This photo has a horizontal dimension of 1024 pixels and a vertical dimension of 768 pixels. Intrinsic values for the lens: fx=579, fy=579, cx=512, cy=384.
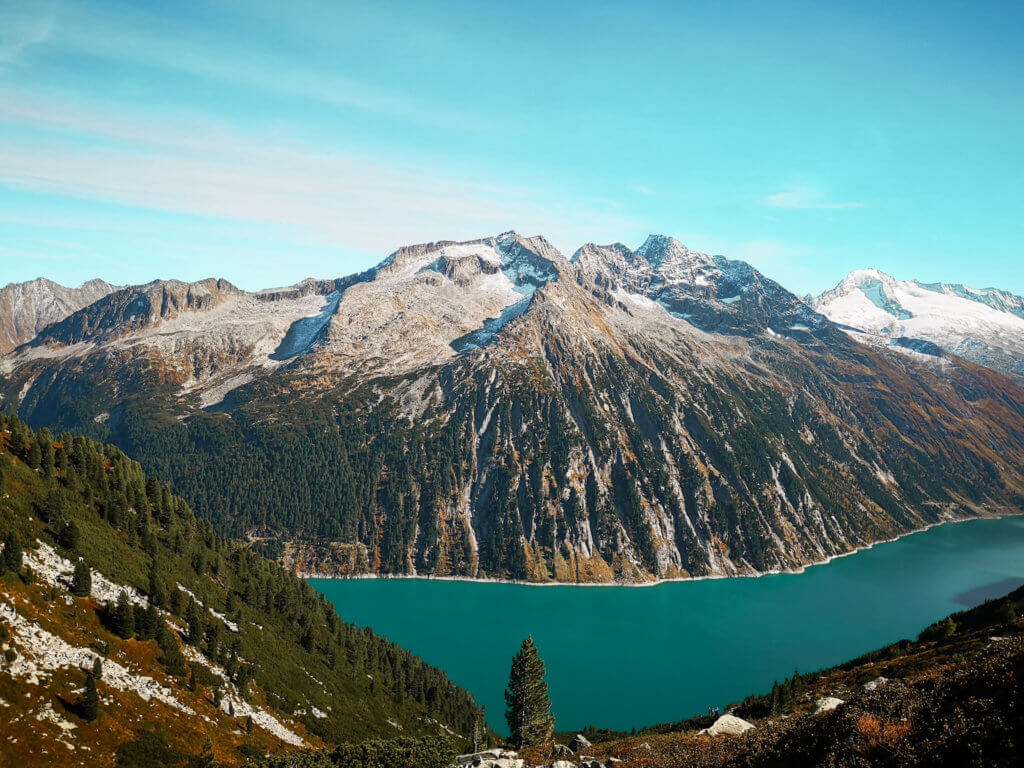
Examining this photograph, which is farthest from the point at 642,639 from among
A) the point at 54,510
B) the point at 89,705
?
the point at 89,705

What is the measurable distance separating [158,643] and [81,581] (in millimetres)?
10465

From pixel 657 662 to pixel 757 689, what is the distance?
976 inches

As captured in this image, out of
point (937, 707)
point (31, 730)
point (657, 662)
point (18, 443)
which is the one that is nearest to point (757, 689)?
point (657, 662)

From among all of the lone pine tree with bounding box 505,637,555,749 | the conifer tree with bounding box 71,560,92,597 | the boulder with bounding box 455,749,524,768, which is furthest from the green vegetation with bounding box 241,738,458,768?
the conifer tree with bounding box 71,560,92,597

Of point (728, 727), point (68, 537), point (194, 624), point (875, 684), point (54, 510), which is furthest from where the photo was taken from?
point (194, 624)

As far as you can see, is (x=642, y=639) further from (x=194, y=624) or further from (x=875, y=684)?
(x=194, y=624)

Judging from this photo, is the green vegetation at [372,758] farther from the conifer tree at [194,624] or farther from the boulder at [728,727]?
the conifer tree at [194,624]

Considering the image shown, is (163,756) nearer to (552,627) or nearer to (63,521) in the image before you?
(63,521)

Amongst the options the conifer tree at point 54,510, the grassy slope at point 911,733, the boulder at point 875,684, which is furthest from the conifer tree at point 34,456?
the boulder at point 875,684

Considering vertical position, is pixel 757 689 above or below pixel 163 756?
below

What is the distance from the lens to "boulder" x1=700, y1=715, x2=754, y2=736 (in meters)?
47.4

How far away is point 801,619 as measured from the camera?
579ft

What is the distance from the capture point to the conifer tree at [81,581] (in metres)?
60.5

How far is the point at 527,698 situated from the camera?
72375 millimetres
